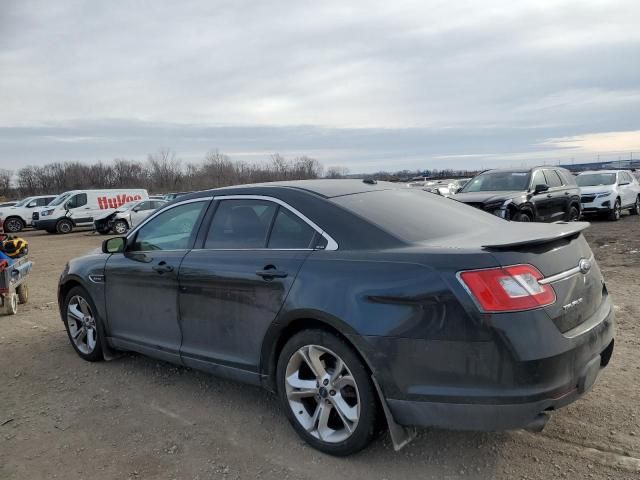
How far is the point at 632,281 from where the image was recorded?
284 inches

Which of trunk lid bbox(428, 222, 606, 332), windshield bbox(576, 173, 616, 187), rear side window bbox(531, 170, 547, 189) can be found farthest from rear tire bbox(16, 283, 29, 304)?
windshield bbox(576, 173, 616, 187)

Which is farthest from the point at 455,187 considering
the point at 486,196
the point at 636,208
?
the point at 486,196

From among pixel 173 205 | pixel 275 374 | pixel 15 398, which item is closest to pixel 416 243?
pixel 275 374

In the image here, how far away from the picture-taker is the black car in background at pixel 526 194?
10312 millimetres

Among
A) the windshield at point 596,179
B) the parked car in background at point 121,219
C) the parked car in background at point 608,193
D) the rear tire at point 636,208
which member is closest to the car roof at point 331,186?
the parked car in background at point 608,193

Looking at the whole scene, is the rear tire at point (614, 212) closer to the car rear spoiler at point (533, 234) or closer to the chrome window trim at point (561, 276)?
the car rear spoiler at point (533, 234)

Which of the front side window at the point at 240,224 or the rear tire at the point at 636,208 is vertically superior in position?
the front side window at the point at 240,224

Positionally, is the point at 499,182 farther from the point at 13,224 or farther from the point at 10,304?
the point at 13,224

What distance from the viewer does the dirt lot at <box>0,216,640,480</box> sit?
295 cm

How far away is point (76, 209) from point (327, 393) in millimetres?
25618

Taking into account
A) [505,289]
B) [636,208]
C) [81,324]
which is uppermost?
[505,289]

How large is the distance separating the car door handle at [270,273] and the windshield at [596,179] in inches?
665

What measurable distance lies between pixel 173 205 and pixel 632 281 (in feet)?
21.0

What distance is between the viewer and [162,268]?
13.3ft
